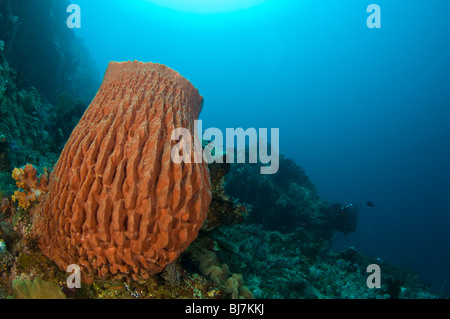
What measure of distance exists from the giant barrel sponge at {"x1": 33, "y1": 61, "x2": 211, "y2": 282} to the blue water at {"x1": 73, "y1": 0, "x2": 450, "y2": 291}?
2055 inches

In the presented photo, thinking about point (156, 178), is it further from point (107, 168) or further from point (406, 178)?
point (406, 178)

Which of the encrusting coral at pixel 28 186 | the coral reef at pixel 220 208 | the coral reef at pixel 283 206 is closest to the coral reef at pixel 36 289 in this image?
the encrusting coral at pixel 28 186

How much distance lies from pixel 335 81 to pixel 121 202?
495ft

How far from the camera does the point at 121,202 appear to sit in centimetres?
231

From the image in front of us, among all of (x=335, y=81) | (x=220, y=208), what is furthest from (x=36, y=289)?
(x=335, y=81)

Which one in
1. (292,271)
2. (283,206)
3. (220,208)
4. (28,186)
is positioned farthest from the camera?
(283,206)

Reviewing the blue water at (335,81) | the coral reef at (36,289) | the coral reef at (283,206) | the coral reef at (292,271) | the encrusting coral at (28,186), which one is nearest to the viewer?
the coral reef at (36,289)

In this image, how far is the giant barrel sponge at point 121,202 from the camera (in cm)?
232

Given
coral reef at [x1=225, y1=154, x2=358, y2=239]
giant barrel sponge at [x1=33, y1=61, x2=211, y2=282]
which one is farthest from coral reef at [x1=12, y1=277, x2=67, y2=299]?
coral reef at [x1=225, y1=154, x2=358, y2=239]

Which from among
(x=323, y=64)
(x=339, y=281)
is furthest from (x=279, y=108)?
(x=339, y=281)

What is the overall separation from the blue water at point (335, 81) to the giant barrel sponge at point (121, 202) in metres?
52.2

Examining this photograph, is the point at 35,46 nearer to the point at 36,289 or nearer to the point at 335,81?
the point at 36,289

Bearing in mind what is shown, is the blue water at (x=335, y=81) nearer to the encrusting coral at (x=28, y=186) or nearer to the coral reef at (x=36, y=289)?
the coral reef at (x=36, y=289)

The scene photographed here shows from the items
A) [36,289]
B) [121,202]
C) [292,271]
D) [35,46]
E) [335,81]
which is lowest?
[292,271]
